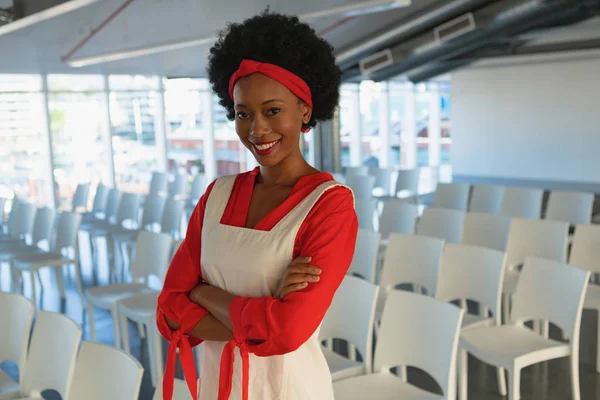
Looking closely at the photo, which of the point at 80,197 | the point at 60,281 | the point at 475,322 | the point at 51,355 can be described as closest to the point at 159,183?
the point at 80,197

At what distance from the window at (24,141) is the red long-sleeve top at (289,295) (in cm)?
892

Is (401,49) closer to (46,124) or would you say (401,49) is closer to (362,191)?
(362,191)

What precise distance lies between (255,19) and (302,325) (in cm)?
79

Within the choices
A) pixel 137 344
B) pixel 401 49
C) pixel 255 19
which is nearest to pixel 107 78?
pixel 401 49

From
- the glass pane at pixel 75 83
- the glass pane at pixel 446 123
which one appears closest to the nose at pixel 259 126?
the glass pane at pixel 75 83

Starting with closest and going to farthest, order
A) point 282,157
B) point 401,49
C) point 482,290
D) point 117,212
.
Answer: point 282,157 < point 482,290 < point 117,212 < point 401,49

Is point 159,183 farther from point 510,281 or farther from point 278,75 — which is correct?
point 278,75

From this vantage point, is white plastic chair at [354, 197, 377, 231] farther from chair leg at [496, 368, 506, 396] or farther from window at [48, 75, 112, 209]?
window at [48, 75, 112, 209]

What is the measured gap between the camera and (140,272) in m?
4.85

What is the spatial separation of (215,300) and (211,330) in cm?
9

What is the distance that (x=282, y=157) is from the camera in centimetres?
158

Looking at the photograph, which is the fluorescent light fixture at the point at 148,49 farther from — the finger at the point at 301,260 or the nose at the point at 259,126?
the finger at the point at 301,260

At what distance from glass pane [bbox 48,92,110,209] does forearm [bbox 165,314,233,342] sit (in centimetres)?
888

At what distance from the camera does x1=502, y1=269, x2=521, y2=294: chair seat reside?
430cm
